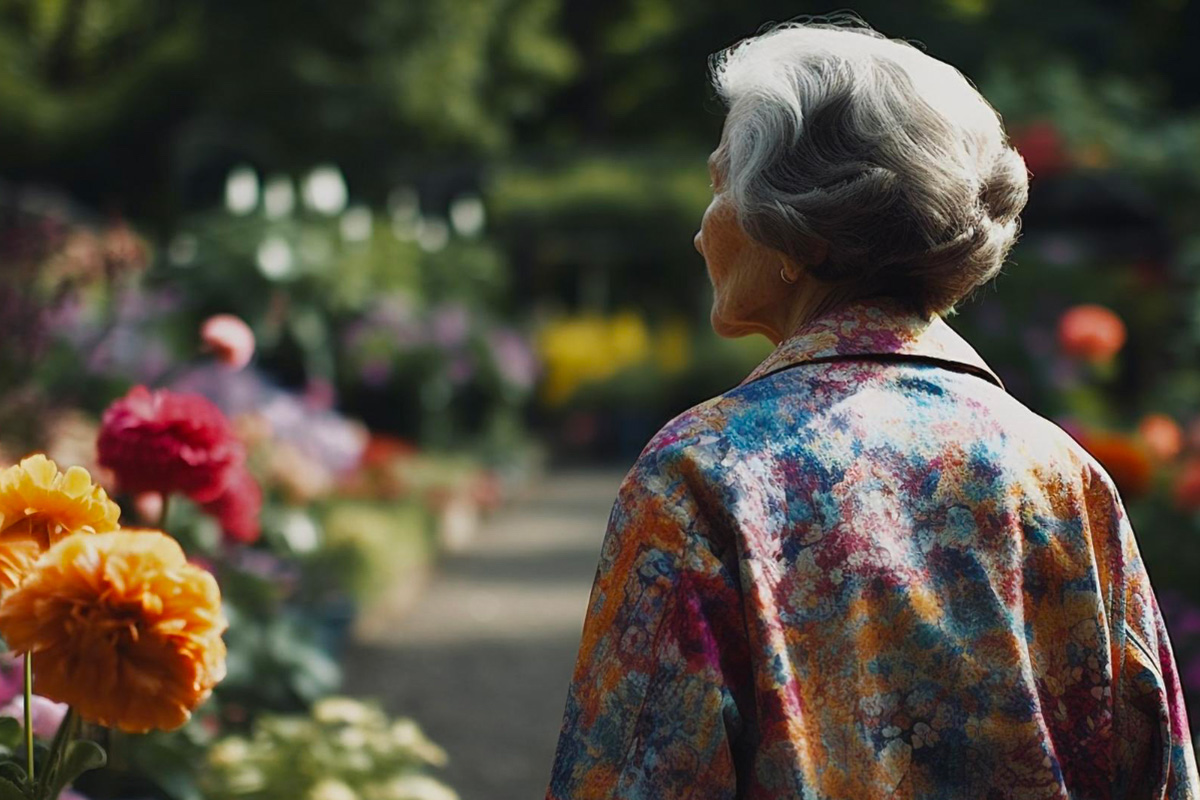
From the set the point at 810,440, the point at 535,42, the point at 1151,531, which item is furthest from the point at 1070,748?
the point at 535,42

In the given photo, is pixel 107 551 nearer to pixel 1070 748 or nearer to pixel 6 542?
pixel 6 542

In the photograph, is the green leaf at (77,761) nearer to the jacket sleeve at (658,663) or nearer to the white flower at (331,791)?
the jacket sleeve at (658,663)

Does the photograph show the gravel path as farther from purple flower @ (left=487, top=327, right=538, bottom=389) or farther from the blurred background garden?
purple flower @ (left=487, top=327, right=538, bottom=389)

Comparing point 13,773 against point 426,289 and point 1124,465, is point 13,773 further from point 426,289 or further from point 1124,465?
point 426,289

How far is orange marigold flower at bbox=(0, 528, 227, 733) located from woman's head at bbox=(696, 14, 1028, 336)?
2.28 ft

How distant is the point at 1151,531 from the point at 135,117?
21784 mm

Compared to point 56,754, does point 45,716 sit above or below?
above

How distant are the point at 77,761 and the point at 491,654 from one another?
5.18m

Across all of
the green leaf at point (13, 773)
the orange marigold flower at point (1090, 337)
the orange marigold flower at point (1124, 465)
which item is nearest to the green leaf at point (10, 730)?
the green leaf at point (13, 773)

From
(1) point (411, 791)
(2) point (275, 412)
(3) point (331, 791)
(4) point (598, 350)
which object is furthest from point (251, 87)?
(3) point (331, 791)

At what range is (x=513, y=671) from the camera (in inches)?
255

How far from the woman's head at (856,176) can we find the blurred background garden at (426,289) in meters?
1.54

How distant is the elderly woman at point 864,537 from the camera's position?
150 centimetres

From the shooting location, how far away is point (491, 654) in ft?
22.2
